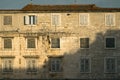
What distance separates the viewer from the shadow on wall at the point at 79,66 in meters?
52.6

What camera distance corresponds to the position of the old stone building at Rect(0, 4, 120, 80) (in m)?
52.6

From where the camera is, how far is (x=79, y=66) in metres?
52.6

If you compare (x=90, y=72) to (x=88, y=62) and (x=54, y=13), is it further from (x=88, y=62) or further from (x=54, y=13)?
(x=54, y=13)

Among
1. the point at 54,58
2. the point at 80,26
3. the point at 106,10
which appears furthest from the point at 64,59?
→ the point at 106,10

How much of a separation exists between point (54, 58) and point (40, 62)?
5.62 ft

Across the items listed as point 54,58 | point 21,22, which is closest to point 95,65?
point 54,58

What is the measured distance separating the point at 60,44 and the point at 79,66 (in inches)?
135

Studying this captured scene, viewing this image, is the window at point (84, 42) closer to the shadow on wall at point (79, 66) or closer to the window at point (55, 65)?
the shadow on wall at point (79, 66)

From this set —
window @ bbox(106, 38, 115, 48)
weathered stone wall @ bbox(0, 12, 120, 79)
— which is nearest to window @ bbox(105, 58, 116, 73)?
weathered stone wall @ bbox(0, 12, 120, 79)

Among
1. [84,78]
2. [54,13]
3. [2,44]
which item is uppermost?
[54,13]

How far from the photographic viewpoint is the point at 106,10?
53125 mm

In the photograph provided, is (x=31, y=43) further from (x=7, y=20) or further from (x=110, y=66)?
(x=110, y=66)

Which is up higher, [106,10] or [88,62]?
[106,10]

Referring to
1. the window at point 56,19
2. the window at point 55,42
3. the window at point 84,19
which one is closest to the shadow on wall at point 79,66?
the window at point 55,42
